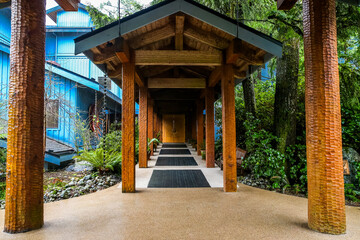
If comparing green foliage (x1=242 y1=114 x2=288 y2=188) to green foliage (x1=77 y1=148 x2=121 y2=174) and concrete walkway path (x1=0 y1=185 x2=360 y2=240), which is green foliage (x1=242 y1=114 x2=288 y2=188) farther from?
green foliage (x1=77 y1=148 x2=121 y2=174)

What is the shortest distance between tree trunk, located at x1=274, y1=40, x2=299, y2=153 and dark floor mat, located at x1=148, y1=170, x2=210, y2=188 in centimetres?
228

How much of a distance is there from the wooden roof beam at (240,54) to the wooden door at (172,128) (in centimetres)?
1319

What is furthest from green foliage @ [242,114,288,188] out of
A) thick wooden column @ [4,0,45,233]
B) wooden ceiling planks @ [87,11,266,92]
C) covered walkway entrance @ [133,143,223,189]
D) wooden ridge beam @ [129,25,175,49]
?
thick wooden column @ [4,0,45,233]

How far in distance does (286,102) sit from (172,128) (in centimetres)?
1218

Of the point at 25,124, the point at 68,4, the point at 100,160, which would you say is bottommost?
the point at 100,160

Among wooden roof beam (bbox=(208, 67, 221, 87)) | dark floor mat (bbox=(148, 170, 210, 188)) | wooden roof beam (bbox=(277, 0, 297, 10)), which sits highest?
wooden roof beam (bbox=(277, 0, 297, 10))

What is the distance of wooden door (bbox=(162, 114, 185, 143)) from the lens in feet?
56.4

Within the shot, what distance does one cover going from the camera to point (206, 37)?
4102 mm

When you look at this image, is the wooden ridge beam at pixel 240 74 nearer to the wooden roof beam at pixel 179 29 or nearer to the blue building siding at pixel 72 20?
the wooden roof beam at pixel 179 29

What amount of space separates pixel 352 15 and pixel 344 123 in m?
2.59

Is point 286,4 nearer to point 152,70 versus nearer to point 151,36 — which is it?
point 151,36

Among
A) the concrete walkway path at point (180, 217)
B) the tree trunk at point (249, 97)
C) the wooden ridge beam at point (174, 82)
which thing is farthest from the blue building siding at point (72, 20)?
the concrete walkway path at point (180, 217)

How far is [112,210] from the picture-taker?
3.17 m

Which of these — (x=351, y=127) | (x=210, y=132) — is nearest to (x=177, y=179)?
(x=210, y=132)
